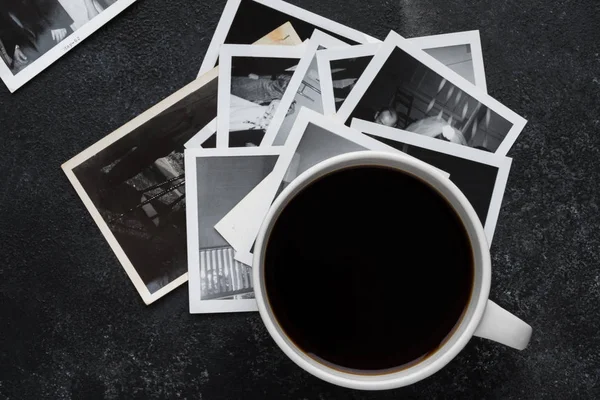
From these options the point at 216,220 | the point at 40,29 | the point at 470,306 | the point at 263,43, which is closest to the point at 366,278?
the point at 470,306

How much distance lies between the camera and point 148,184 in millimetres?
733

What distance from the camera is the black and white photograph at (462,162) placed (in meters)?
0.71

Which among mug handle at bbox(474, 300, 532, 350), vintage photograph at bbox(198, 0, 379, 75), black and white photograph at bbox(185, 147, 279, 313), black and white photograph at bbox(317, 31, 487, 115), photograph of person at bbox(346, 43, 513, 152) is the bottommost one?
black and white photograph at bbox(185, 147, 279, 313)

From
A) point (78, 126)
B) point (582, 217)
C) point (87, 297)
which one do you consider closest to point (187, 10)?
point (78, 126)

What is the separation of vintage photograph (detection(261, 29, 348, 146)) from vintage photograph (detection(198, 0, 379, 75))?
1cm

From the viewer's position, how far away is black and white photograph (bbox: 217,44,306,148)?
28.4 inches

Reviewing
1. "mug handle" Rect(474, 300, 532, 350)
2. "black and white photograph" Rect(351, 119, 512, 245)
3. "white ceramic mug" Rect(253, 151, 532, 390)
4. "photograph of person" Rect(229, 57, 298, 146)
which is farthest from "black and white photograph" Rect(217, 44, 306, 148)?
"mug handle" Rect(474, 300, 532, 350)

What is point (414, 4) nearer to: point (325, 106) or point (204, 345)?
point (325, 106)

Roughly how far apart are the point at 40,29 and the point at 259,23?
255 mm

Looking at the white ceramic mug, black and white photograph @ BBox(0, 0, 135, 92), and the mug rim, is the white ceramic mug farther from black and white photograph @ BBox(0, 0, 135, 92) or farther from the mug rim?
black and white photograph @ BBox(0, 0, 135, 92)

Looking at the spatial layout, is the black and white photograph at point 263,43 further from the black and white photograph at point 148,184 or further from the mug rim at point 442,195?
the mug rim at point 442,195

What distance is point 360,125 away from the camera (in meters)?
0.71

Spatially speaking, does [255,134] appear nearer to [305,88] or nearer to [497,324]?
[305,88]

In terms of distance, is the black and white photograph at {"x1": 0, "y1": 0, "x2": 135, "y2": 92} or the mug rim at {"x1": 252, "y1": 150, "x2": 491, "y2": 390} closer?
the mug rim at {"x1": 252, "y1": 150, "x2": 491, "y2": 390}
